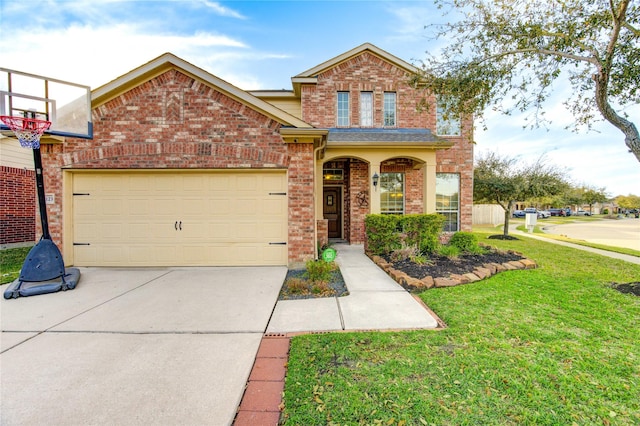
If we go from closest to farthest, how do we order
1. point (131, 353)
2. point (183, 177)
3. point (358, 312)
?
Result: point (131, 353), point (358, 312), point (183, 177)

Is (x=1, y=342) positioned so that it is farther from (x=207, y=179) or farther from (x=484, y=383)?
(x=484, y=383)

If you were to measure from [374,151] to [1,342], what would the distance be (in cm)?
863

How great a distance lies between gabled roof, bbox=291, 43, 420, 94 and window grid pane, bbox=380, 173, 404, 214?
13.3 ft

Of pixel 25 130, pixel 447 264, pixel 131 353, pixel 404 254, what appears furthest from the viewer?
pixel 404 254

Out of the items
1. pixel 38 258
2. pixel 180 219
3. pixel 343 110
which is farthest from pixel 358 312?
pixel 343 110

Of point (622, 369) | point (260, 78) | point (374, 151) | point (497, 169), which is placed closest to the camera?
point (622, 369)

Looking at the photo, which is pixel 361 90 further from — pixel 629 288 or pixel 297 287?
pixel 629 288

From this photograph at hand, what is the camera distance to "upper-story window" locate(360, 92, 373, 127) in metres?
10.5

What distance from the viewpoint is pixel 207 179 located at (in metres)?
6.60

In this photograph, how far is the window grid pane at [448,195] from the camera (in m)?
10.5

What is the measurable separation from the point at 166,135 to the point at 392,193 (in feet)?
24.5

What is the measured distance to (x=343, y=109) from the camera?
1051 centimetres

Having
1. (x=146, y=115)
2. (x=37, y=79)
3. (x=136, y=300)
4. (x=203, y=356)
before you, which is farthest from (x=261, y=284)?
(x=37, y=79)

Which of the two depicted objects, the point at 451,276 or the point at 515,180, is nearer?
the point at 451,276
